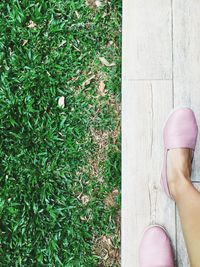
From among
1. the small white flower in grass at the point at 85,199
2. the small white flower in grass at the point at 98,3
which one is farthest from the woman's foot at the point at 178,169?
the small white flower in grass at the point at 98,3

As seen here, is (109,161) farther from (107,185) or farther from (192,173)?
(192,173)

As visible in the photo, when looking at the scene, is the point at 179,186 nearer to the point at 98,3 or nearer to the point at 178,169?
the point at 178,169

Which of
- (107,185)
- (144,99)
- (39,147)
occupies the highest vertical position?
(144,99)

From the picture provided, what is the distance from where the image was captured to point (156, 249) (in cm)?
210

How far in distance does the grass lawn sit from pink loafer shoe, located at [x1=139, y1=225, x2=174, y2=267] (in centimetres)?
15

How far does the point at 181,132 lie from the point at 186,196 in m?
0.32

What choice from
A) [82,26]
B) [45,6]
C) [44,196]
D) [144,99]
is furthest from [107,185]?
[45,6]

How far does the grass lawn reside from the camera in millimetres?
2191

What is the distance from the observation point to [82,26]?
91.6 inches

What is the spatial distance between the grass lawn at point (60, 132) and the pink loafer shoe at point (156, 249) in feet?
0.49

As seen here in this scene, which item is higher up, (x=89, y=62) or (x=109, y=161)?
(x=89, y=62)

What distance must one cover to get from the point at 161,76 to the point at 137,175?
1.64ft

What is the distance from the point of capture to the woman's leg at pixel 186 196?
5.97 feet

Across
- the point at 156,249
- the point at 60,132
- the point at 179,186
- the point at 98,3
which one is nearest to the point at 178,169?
the point at 179,186
